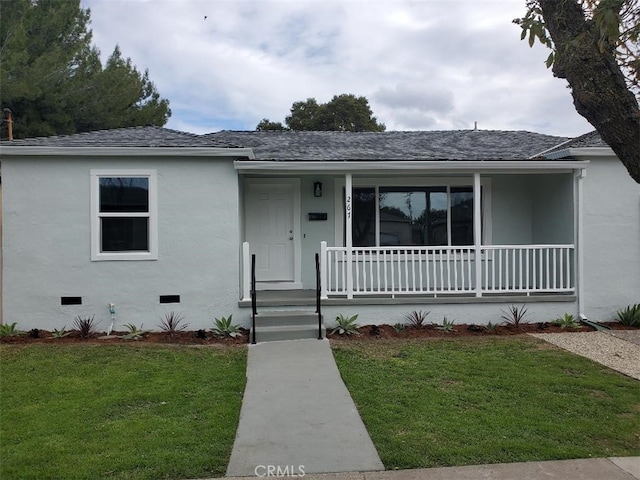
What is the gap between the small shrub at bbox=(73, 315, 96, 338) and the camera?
7.80m

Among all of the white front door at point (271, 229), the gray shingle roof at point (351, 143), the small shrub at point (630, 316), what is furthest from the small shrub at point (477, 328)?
the white front door at point (271, 229)

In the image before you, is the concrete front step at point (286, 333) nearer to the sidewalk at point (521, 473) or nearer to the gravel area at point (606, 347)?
the gravel area at point (606, 347)

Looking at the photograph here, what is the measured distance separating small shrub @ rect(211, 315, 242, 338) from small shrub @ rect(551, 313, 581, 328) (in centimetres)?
558

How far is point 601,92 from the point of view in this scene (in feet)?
9.84

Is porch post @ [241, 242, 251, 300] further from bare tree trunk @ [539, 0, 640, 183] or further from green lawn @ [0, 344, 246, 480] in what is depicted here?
bare tree trunk @ [539, 0, 640, 183]

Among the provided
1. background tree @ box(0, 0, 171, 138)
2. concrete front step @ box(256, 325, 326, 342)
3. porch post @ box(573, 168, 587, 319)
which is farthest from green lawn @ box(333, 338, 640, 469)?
background tree @ box(0, 0, 171, 138)

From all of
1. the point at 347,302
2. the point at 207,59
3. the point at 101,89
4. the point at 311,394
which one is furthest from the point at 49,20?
the point at 311,394

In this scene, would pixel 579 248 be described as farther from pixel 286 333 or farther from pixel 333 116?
pixel 333 116

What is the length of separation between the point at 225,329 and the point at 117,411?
3.38 m

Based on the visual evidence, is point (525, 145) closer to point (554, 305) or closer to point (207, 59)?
point (554, 305)

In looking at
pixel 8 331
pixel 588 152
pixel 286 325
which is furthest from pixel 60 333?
pixel 588 152

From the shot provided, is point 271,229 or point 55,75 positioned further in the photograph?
point 55,75

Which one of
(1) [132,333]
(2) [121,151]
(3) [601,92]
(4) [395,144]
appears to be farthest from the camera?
(4) [395,144]

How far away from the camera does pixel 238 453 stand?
3.81 m
